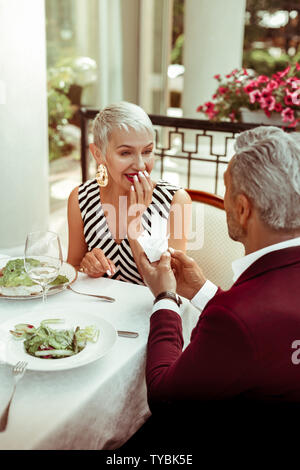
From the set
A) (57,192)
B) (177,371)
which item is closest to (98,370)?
A: (177,371)

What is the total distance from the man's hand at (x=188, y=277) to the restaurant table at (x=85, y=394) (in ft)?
0.19

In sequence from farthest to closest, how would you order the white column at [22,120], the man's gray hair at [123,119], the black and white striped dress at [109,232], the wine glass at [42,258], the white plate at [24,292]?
1. the white column at [22,120]
2. the black and white striped dress at [109,232]
3. the man's gray hair at [123,119]
4. the white plate at [24,292]
5. the wine glass at [42,258]

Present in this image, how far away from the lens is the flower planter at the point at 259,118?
3932 millimetres

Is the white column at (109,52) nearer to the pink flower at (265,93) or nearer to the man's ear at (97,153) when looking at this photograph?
the pink flower at (265,93)

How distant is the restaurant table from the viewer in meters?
1.02

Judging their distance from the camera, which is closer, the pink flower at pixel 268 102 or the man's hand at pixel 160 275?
the man's hand at pixel 160 275

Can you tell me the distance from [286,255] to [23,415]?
642 mm

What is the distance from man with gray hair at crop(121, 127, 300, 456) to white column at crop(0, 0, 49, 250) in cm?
237

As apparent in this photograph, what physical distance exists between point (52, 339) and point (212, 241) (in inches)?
45.9

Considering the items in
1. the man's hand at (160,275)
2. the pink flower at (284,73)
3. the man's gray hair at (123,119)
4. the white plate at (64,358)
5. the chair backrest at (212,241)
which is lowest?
the chair backrest at (212,241)

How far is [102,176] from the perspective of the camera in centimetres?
217

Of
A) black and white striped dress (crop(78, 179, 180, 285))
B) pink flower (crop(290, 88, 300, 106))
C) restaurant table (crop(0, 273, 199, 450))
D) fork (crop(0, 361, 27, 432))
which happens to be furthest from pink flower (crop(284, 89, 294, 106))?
fork (crop(0, 361, 27, 432))

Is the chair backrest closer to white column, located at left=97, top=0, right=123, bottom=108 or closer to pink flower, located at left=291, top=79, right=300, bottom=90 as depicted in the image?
pink flower, located at left=291, top=79, right=300, bottom=90

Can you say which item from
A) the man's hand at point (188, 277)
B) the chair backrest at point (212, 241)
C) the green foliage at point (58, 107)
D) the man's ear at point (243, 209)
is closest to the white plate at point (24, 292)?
the man's hand at point (188, 277)
